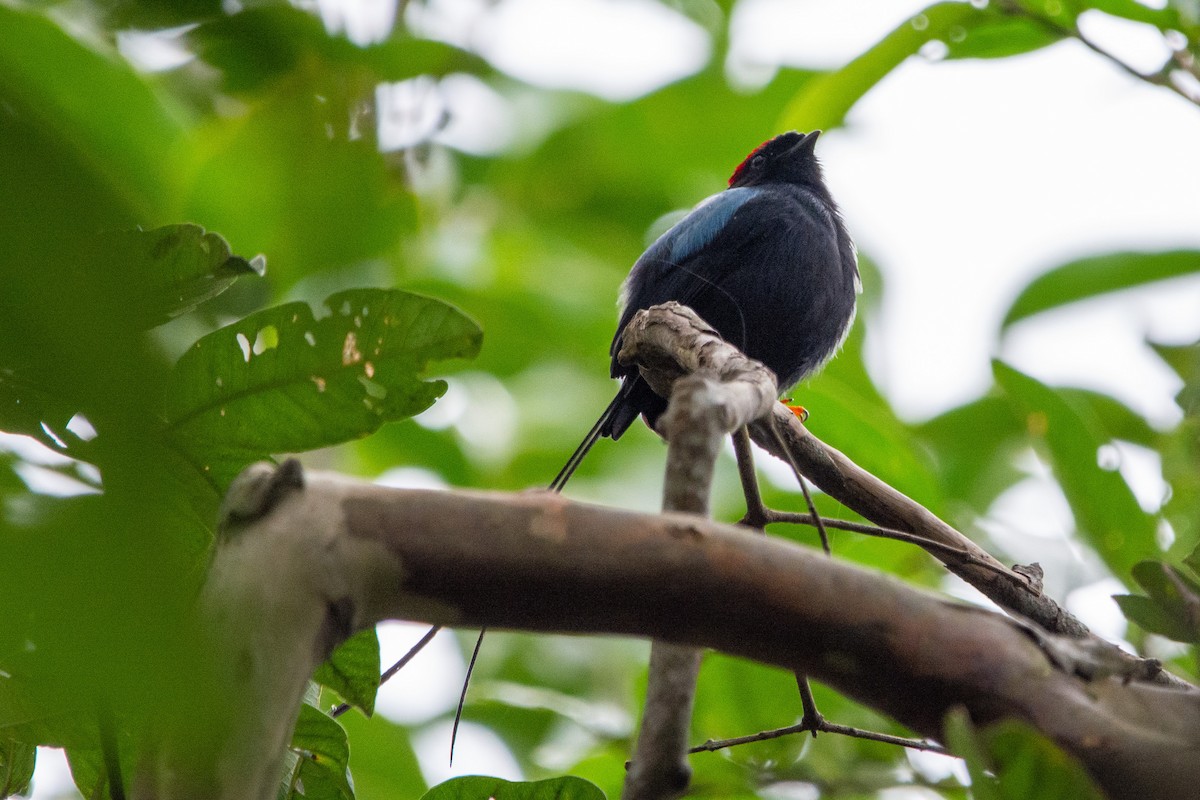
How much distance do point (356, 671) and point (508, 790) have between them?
0.34 meters

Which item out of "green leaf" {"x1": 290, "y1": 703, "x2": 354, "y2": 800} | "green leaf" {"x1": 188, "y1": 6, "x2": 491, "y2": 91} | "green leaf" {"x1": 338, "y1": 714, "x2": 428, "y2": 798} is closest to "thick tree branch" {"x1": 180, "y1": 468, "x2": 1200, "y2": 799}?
"green leaf" {"x1": 290, "y1": 703, "x2": 354, "y2": 800}

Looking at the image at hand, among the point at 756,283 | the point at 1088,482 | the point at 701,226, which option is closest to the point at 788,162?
Answer: the point at 701,226

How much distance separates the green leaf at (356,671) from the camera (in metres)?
1.89

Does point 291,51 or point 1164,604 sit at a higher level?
point 291,51

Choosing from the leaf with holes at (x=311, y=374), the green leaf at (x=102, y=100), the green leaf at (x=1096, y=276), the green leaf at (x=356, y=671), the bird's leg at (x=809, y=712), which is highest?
the green leaf at (x=102, y=100)

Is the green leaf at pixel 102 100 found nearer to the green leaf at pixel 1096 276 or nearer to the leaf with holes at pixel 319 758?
the leaf with holes at pixel 319 758

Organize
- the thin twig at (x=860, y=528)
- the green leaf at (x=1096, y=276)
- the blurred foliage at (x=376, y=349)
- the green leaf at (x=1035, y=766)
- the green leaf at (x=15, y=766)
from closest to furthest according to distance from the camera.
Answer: the blurred foliage at (x=376, y=349) < the green leaf at (x=1035, y=766) < the thin twig at (x=860, y=528) < the green leaf at (x=15, y=766) < the green leaf at (x=1096, y=276)

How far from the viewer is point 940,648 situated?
1.21 meters

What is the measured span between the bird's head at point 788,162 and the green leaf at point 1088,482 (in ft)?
5.61

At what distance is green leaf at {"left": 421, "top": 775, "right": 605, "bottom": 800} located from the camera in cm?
191

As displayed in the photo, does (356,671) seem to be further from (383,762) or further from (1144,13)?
(1144,13)

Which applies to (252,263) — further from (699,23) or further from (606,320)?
(699,23)

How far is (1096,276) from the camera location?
4.22 meters

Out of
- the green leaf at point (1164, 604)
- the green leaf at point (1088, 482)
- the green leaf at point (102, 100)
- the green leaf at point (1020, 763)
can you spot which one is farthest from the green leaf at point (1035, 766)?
the green leaf at point (102, 100)
